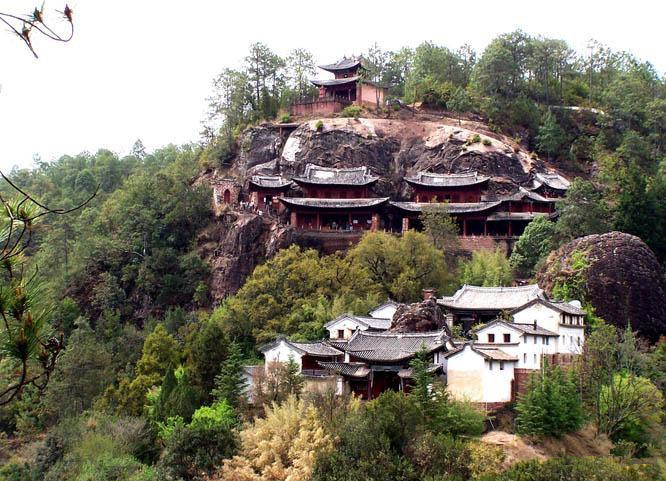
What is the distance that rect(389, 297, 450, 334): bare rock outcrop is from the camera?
36.9m

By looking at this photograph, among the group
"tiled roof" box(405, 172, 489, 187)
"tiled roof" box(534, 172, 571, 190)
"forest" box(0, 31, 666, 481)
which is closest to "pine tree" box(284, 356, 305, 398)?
"forest" box(0, 31, 666, 481)

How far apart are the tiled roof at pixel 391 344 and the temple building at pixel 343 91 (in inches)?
1224

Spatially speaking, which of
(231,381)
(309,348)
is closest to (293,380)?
(231,381)

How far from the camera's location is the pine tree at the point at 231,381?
34.2m

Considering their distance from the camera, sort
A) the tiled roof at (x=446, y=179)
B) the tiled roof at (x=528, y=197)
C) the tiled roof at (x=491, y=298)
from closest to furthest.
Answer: the tiled roof at (x=491, y=298) → the tiled roof at (x=528, y=197) → the tiled roof at (x=446, y=179)

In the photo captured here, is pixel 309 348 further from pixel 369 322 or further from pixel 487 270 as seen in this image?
pixel 487 270

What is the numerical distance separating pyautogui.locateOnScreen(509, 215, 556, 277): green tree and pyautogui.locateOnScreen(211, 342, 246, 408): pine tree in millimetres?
18046

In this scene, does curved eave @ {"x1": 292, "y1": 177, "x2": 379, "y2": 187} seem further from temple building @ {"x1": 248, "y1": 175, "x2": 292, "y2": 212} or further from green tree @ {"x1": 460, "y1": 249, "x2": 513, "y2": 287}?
green tree @ {"x1": 460, "y1": 249, "x2": 513, "y2": 287}

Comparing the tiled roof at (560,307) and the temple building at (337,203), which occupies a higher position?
the temple building at (337,203)

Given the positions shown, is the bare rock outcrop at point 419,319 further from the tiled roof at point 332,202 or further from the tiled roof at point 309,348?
the tiled roof at point 332,202

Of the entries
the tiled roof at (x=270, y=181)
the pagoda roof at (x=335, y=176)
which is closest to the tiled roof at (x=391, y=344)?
the pagoda roof at (x=335, y=176)

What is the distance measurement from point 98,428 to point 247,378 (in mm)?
5859

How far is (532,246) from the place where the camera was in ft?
157

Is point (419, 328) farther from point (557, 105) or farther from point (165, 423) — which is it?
point (557, 105)
